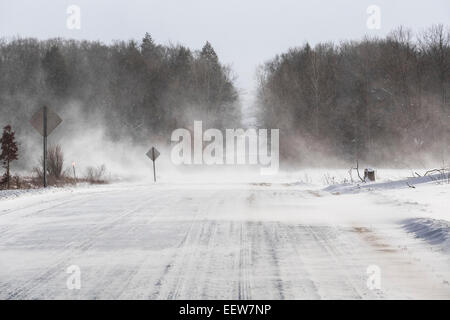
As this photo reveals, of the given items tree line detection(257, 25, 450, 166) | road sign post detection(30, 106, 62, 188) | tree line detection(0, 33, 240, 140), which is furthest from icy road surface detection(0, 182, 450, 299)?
tree line detection(0, 33, 240, 140)

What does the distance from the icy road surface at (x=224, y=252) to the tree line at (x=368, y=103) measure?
→ 3797cm

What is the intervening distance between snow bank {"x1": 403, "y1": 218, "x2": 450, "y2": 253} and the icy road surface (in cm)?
6

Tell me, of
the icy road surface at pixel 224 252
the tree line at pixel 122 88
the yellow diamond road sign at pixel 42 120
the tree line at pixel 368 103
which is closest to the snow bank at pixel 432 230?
the icy road surface at pixel 224 252

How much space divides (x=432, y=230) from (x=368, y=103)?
46.3 metres

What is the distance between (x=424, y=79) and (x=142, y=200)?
42615 mm

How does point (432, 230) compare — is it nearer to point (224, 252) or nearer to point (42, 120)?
point (224, 252)

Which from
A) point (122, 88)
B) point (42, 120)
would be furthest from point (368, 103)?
point (42, 120)

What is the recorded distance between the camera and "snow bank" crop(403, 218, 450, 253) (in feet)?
21.9

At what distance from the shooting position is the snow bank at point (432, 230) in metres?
6.67

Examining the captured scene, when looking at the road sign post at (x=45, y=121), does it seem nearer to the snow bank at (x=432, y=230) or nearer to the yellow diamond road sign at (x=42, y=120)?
the yellow diamond road sign at (x=42, y=120)

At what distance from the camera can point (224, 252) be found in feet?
20.9

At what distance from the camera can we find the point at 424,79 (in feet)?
160

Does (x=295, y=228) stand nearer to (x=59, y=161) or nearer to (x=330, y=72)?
(x=59, y=161)
